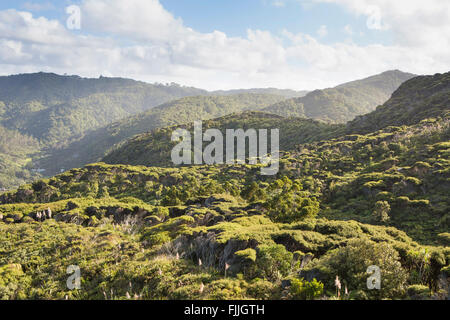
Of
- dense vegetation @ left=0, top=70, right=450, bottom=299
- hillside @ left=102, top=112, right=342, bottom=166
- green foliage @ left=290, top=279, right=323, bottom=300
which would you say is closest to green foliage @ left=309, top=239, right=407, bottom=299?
dense vegetation @ left=0, top=70, right=450, bottom=299

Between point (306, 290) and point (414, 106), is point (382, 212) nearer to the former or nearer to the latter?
point (306, 290)

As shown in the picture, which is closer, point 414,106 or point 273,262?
point 273,262

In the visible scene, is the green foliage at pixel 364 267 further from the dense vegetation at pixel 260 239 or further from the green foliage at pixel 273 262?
the green foliage at pixel 273 262

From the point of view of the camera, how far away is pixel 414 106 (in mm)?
104125

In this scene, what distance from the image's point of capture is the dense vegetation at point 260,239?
13922 mm

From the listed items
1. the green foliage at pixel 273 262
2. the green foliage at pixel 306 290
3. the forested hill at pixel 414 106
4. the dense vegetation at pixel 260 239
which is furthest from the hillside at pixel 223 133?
the green foliage at pixel 306 290

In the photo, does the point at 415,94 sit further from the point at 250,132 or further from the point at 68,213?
the point at 68,213

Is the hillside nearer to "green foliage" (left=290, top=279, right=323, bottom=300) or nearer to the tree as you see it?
the tree

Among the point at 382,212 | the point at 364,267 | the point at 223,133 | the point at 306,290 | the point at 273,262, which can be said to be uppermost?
the point at 223,133

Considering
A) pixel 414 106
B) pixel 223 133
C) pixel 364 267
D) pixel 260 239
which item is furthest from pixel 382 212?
pixel 223 133

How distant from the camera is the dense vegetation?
13922 mm

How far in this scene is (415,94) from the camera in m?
114

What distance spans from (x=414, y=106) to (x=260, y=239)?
114m
